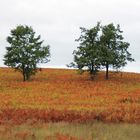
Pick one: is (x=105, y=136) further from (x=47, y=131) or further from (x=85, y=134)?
(x=47, y=131)

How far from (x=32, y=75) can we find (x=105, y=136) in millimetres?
68885

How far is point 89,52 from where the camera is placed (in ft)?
264

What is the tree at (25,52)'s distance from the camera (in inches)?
3120

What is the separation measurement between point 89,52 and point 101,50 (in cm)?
197

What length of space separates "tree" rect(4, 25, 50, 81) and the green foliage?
543cm

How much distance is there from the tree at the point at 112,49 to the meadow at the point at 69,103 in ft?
8.36

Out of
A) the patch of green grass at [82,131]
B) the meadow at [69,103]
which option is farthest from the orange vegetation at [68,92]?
the patch of green grass at [82,131]

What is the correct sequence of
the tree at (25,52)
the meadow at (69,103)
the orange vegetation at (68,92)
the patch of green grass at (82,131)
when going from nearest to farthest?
the patch of green grass at (82,131) → the meadow at (69,103) → the orange vegetation at (68,92) → the tree at (25,52)

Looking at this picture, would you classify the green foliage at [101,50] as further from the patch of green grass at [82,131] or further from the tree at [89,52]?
the patch of green grass at [82,131]

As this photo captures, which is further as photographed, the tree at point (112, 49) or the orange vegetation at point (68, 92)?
the tree at point (112, 49)

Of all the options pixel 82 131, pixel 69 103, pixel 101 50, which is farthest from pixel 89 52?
pixel 82 131

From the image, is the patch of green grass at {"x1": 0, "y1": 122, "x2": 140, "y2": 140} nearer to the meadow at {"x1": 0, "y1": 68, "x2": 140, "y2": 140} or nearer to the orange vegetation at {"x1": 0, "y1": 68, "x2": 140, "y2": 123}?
the meadow at {"x1": 0, "y1": 68, "x2": 140, "y2": 140}

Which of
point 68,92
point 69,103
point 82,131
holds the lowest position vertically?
point 69,103

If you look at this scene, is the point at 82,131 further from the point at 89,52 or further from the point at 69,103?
the point at 89,52
